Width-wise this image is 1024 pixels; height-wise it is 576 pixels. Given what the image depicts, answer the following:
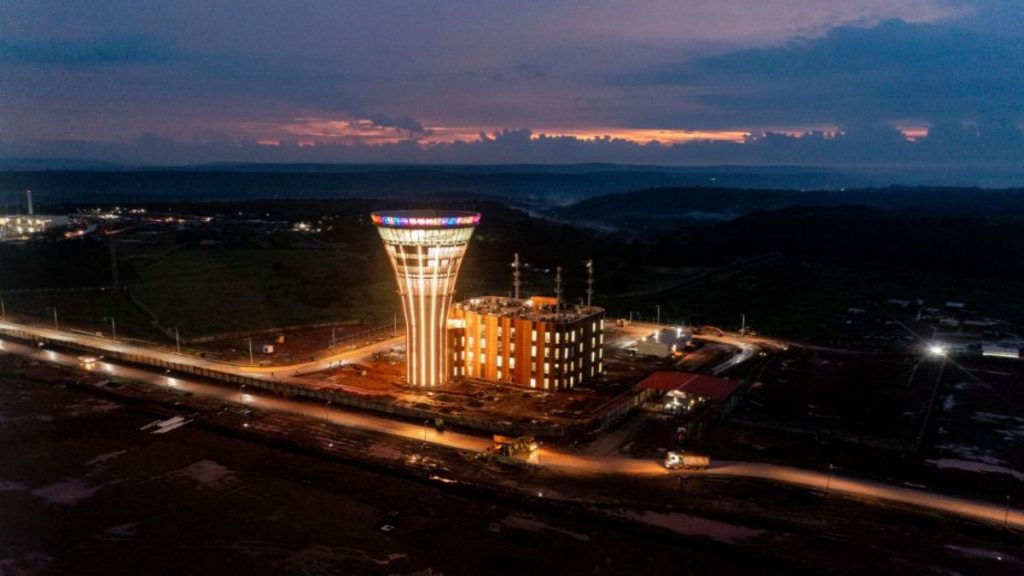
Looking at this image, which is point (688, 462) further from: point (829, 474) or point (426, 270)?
point (426, 270)

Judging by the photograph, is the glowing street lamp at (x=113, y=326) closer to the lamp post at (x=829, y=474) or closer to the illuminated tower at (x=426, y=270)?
the illuminated tower at (x=426, y=270)

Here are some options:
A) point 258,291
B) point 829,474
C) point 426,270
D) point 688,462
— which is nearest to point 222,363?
point 426,270

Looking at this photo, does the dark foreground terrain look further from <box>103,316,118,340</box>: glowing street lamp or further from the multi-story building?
<box>103,316,118,340</box>: glowing street lamp

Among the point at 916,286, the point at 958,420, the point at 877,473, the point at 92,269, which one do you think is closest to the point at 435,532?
the point at 877,473

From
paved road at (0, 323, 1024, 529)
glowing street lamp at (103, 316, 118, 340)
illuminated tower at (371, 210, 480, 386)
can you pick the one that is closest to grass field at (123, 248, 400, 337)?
glowing street lamp at (103, 316, 118, 340)

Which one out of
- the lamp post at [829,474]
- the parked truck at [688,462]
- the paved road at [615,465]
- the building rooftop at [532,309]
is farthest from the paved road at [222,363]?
the lamp post at [829,474]

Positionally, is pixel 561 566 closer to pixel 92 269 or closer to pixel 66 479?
pixel 66 479
